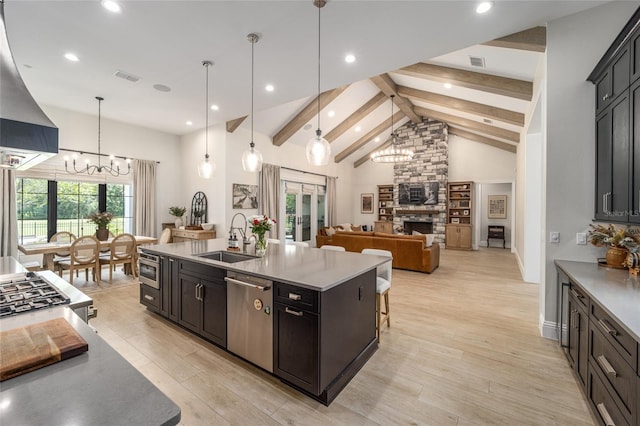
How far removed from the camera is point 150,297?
3492 mm

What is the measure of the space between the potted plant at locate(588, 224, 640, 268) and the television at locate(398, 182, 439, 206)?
7223 mm

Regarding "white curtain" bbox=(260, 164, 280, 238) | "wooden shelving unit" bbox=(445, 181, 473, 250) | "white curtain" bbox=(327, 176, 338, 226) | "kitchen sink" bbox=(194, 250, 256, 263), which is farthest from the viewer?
"white curtain" bbox=(327, 176, 338, 226)

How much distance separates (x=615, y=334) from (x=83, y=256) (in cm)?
620

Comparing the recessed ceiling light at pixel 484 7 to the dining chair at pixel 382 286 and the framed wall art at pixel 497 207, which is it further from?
the framed wall art at pixel 497 207

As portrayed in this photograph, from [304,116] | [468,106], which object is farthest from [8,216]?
[468,106]

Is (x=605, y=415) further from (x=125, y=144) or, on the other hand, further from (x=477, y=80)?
(x=125, y=144)

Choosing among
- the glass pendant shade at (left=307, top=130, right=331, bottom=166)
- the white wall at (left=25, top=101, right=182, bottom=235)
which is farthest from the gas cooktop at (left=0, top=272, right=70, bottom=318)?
the white wall at (left=25, top=101, right=182, bottom=235)

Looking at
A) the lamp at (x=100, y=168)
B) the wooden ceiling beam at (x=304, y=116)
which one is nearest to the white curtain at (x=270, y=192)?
the wooden ceiling beam at (x=304, y=116)

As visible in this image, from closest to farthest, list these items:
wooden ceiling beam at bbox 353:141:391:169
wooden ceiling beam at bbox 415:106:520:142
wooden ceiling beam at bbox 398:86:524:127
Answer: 1. wooden ceiling beam at bbox 398:86:524:127
2. wooden ceiling beam at bbox 415:106:520:142
3. wooden ceiling beam at bbox 353:141:391:169

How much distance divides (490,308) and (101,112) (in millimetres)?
7657

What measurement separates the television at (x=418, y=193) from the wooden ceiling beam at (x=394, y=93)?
2.23 meters

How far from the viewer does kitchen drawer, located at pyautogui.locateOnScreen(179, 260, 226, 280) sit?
102 inches

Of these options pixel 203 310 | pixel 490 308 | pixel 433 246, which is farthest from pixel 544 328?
pixel 203 310

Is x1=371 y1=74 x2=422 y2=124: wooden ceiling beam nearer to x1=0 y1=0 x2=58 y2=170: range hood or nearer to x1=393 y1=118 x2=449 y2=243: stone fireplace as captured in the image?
x1=393 y1=118 x2=449 y2=243: stone fireplace
